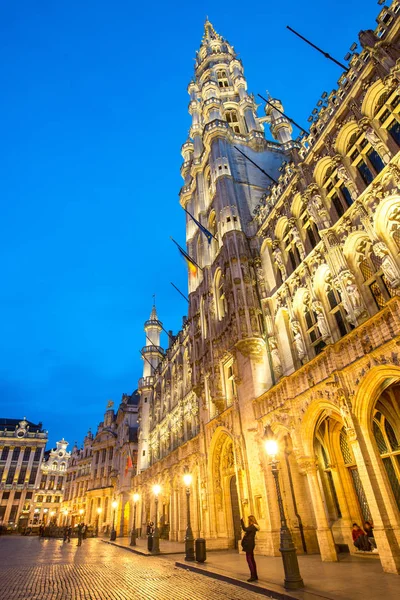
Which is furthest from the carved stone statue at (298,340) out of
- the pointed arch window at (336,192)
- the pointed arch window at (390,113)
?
the pointed arch window at (390,113)

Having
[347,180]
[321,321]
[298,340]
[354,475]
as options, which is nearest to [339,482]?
[354,475]

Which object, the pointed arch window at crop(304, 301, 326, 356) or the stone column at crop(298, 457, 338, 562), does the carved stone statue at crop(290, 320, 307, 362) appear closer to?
the pointed arch window at crop(304, 301, 326, 356)

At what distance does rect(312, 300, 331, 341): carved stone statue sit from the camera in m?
16.5

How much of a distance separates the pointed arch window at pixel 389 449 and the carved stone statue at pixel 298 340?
4253 mm

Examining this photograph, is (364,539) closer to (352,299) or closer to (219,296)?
(352,299)

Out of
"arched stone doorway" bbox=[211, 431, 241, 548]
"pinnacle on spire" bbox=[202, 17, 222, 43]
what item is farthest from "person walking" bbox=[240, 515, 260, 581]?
"pinnacle on spire" bbox=[202, 17, 222, 43]

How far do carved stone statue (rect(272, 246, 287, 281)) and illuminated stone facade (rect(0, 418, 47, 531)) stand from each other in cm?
9027

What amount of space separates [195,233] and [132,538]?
27.7 m

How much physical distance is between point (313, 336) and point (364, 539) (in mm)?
8784

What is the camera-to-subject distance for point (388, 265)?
13.4 m

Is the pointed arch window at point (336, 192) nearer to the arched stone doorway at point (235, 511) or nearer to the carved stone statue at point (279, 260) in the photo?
the carved stone statue at point (279, 260)

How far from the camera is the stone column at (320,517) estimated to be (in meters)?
13.7

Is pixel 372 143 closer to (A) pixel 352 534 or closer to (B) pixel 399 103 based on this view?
(B) pixel 399 103

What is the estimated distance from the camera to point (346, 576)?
10.4 metres
